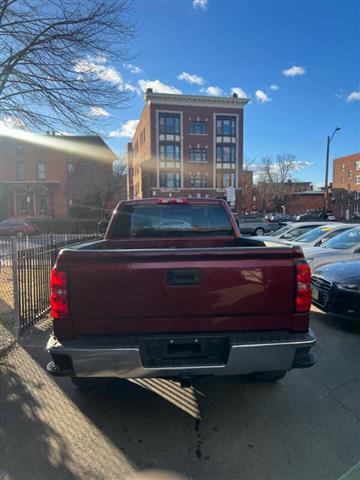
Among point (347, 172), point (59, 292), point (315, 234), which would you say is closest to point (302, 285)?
point (59, 292)

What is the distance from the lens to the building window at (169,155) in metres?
43.3

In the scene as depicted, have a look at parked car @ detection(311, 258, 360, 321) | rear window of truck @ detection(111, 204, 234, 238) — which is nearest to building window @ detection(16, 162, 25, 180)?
rear window of truck @ detection(111, 204, 234, 238)

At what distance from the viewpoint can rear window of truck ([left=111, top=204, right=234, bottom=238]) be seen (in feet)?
13.4

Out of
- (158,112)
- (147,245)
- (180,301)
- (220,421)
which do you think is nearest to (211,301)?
(180,301)

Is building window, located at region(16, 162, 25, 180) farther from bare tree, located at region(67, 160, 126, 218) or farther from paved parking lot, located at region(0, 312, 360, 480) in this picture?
paved parking lot, located at region(0, 312, 360, 480)

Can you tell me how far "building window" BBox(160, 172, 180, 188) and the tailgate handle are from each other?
138 ft

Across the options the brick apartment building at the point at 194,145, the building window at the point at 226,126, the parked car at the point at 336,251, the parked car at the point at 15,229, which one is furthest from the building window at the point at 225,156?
the parked car at the point at 336,251

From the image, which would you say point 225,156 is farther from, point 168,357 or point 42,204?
point 168,357

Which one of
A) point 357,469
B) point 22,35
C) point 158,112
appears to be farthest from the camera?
point 158,112

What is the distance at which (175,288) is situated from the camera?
2.32 m

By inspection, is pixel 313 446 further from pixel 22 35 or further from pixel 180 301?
pixel 22 35

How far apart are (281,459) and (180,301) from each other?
1.40 m

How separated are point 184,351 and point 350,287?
11.5 ft

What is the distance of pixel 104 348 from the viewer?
7.40 ft
